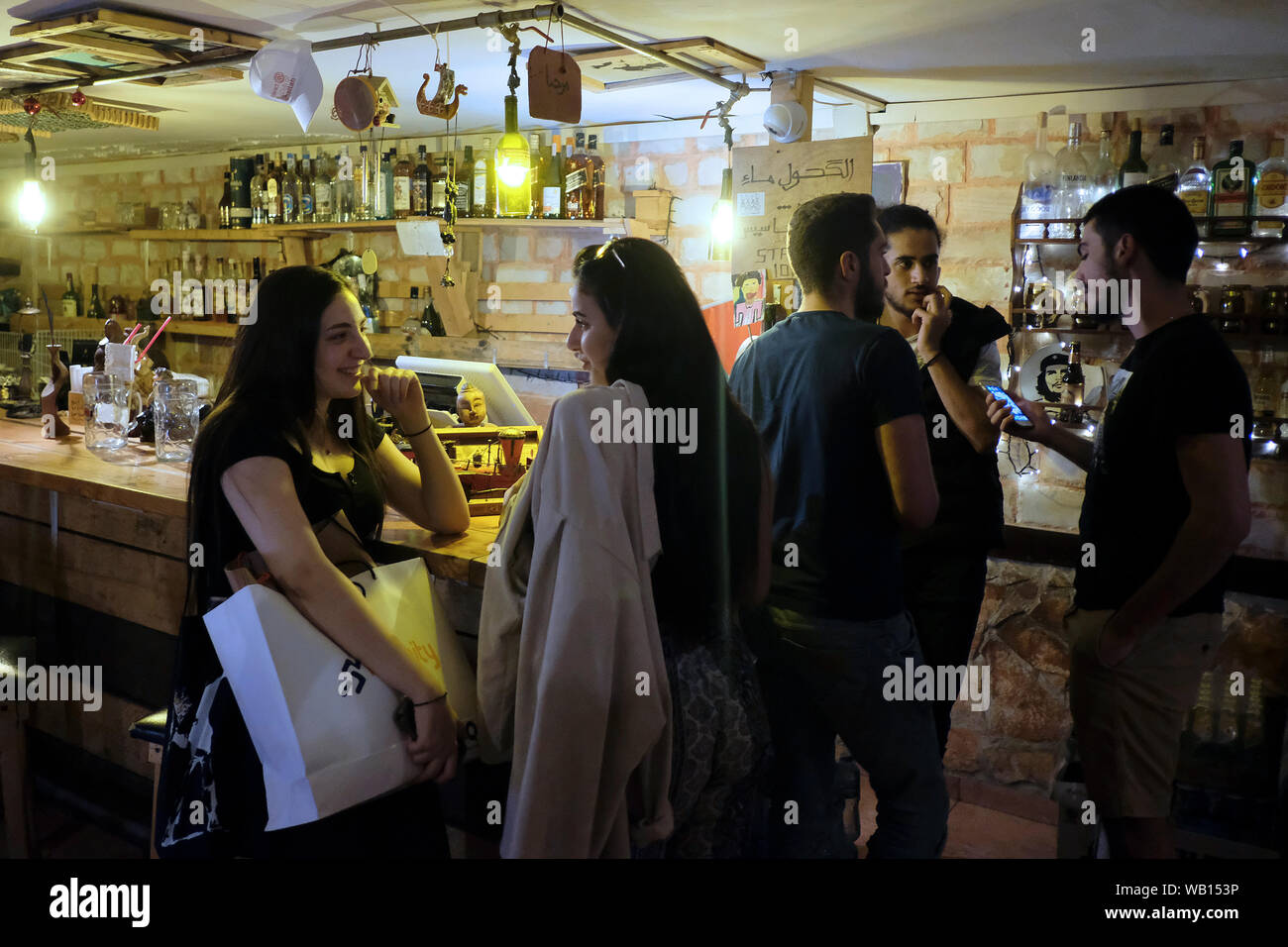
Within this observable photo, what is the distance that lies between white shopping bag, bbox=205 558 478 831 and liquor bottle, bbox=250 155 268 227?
475 centimetres

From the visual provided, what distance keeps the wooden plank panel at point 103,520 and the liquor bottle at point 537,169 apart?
232 centimetres

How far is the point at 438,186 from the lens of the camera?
4848mm

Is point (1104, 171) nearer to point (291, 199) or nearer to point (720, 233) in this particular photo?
point (720, 233)

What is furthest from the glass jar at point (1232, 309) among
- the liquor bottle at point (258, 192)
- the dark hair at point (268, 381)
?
the liquor bottle at point (258, 192)

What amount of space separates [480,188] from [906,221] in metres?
2.87

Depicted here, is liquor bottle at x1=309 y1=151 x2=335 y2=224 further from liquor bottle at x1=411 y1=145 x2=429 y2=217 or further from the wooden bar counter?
the wooden bar counter

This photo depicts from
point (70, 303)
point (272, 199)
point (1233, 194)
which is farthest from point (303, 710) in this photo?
point (70, 303)

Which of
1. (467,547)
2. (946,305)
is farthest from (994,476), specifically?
(467,547)

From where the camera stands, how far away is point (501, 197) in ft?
13.2

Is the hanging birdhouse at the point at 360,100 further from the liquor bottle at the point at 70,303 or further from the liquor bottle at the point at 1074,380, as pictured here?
the liquor bottle at the point at 70,303

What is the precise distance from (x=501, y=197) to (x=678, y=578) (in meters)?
2.81

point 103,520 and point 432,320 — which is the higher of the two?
point 432,320

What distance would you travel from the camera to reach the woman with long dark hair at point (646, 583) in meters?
1.48

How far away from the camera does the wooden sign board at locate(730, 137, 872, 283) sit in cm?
316
